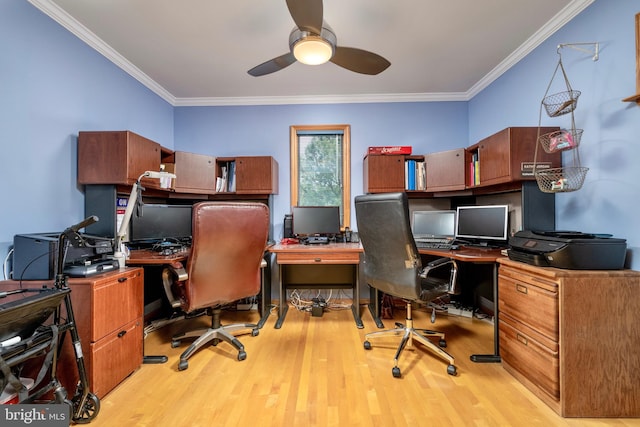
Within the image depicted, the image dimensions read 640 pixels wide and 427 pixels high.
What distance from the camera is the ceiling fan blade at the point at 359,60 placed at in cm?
179

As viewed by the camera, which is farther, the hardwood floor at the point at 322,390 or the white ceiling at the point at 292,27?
the white ceiling at the point at 292,27

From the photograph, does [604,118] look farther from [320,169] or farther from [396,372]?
[320,169]

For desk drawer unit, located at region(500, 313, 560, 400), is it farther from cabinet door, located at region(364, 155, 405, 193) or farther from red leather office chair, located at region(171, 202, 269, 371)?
red leather office chair, located at region(171, 202, 269, 371)

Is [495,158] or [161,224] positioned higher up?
[495,158]

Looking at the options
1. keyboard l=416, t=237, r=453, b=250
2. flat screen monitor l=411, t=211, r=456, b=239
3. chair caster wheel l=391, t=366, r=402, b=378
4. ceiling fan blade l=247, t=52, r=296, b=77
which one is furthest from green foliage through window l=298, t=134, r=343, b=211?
chair caster wheel l=391, t=366, r=402, b=378

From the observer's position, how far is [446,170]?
2656 millimetres

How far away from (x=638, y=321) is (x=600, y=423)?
572mm

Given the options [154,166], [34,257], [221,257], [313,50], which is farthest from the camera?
[154,166]

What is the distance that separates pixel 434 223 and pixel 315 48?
211 centimetres

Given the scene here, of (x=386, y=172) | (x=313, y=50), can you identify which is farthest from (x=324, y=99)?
(x=313, y=50)

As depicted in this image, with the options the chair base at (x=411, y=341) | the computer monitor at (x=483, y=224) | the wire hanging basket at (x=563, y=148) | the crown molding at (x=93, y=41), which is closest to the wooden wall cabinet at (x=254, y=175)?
the crown molding at (x=93, y=41)

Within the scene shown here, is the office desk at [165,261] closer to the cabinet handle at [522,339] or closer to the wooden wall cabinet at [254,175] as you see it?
the wooden wall cabinet at [254,175]

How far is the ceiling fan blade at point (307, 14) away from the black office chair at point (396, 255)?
3.57ft

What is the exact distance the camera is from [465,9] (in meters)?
1.83
